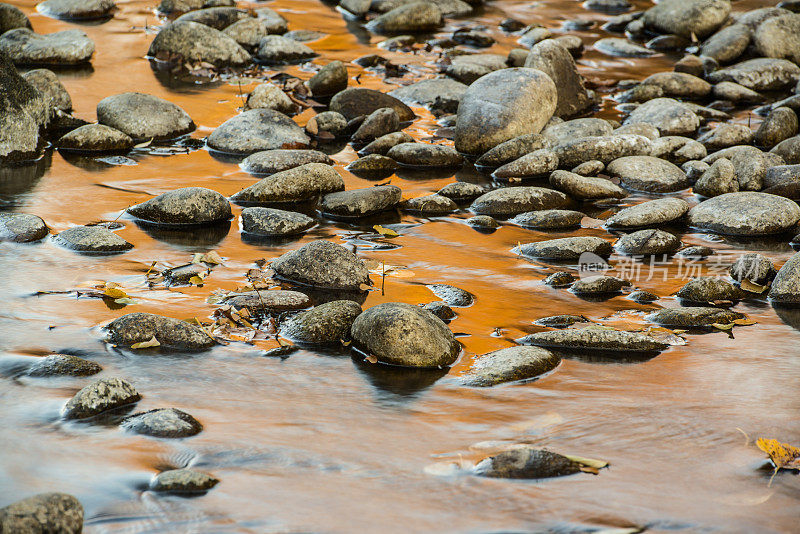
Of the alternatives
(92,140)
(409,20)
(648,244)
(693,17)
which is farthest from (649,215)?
(409,20)

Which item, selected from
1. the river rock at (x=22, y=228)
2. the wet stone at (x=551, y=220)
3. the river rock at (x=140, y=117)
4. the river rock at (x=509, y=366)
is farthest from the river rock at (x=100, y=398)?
the river rock at (x=140, y=117)

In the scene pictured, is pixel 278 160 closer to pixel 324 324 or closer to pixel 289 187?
pixel 289 187

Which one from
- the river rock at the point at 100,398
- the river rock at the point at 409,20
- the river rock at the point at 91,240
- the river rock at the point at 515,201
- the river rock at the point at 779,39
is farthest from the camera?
the river rock at the point at 409,20

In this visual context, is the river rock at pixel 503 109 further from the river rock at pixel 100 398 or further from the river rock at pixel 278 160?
the river rock at pixel 100 398

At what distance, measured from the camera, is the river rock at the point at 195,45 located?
10.1 m

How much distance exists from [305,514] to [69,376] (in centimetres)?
150

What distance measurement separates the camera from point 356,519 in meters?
2.87

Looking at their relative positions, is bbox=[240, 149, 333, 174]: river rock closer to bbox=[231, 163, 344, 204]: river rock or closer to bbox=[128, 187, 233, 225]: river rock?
bbox=[231, 163, 344, 204]: river rock

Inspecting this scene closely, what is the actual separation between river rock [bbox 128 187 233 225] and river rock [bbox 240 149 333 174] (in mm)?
1141

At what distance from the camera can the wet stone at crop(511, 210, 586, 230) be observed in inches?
237

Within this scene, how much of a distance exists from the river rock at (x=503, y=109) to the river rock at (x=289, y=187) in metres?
1.80

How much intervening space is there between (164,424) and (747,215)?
14.5 feet

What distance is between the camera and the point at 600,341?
13.7ft

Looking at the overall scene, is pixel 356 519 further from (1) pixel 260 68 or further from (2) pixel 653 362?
(1) pixel 260 68
